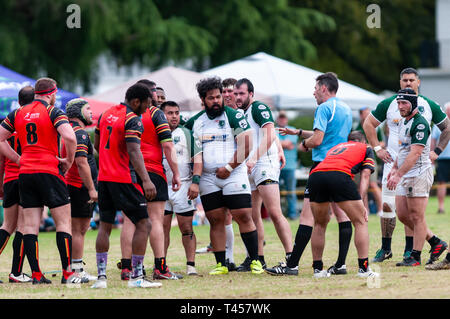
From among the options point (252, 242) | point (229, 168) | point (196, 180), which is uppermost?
point (229, 168)

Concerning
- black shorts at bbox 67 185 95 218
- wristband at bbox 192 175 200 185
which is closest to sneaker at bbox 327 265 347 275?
wristband at bbox 192 175 200 185

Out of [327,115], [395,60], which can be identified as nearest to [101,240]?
[327,115]

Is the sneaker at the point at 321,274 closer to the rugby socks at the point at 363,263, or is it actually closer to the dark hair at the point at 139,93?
the rugby socks at the point at 363,263

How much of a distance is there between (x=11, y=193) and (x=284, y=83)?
948 centimetres

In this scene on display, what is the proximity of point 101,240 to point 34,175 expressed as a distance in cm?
97

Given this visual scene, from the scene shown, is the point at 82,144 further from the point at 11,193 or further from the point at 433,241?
the point at 433,241

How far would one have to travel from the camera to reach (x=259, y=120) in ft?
33.0

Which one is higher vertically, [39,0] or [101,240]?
[39,0]

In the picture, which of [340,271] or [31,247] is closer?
[31,247]

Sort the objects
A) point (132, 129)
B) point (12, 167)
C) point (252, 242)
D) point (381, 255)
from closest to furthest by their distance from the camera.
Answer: point (132, 129), point (252, 242), point (12, 167), point (381, 255)

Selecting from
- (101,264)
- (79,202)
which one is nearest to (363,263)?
(101,264)

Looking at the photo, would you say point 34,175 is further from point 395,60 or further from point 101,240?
point 395,60

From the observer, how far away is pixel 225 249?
10.2 meters

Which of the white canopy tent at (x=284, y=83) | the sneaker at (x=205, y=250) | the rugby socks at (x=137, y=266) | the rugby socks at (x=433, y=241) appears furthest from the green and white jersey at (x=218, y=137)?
the white canopy tent at (x=284, y=83)
